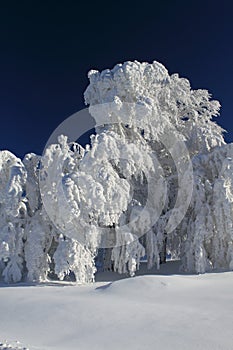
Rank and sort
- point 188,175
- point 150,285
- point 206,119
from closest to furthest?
point 150,285, point 188,175, point 206,119

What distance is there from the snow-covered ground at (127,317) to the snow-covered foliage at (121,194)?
276 centimetres

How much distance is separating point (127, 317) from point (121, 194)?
5.41 metres

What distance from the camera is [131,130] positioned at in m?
14.2

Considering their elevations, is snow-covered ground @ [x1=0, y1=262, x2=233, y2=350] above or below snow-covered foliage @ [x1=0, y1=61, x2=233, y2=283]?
below

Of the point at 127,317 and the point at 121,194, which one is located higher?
the point at 121,194

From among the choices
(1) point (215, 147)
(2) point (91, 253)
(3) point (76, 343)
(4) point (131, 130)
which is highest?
(4) point (131, 130)

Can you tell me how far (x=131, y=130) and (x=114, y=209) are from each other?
5161 mm

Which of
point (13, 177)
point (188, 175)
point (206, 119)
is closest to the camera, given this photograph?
point (13, 177)

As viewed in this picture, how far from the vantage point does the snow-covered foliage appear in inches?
393

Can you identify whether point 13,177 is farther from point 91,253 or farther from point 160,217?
point 160,217

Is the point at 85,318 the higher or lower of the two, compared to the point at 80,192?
lower

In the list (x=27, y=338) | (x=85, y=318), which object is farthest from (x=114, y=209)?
(x=27, y=338)

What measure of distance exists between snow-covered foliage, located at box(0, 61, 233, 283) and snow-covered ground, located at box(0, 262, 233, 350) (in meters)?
2.76

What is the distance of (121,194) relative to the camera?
33.6ft
